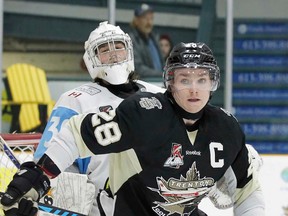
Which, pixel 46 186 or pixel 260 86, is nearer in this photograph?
pixel 46 186

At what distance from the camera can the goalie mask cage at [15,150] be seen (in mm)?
3828

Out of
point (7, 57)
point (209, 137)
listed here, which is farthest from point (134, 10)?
point (209, 137)

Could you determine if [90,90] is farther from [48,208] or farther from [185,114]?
[185,114]

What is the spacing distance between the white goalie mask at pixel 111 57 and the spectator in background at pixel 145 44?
2.46 m

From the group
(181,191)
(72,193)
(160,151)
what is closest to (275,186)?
(72,193)

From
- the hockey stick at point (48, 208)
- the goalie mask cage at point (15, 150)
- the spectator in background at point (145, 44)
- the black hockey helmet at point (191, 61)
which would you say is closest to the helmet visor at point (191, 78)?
the black hockey helmet at point (191, 61)

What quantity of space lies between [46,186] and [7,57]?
3556 mm

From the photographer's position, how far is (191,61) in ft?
9.77

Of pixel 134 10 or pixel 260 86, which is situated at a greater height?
pixel 134 10

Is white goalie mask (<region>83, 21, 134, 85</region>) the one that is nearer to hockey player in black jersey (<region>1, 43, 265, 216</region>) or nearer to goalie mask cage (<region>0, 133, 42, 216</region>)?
goalie mask cage (<region>0, 133, 42, 216</region>)

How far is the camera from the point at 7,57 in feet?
20.6

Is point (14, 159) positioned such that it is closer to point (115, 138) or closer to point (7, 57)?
point (115, 138)

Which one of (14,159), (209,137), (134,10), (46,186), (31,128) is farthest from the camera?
(134,10)

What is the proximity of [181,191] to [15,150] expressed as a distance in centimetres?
120
